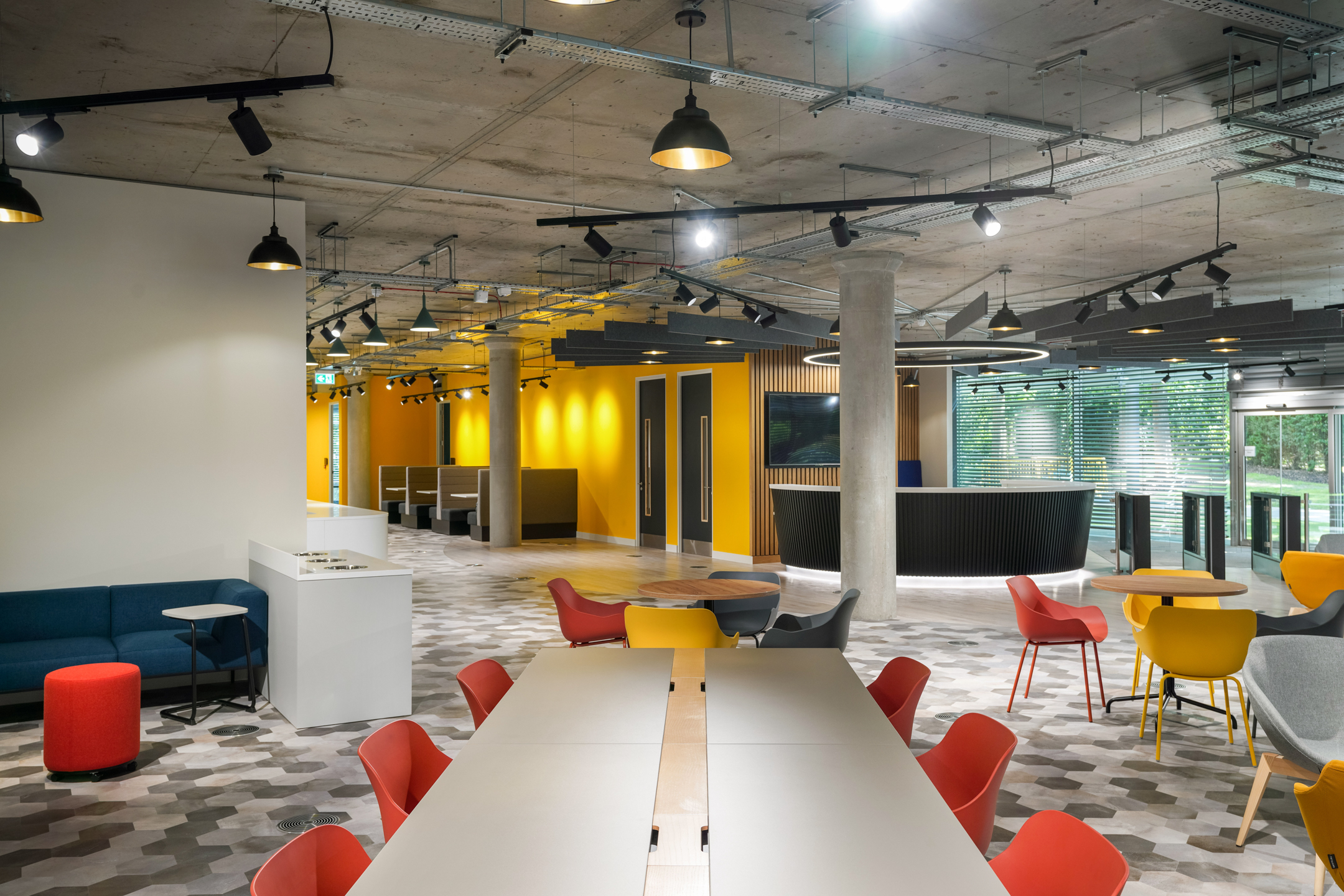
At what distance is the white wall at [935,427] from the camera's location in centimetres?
1853

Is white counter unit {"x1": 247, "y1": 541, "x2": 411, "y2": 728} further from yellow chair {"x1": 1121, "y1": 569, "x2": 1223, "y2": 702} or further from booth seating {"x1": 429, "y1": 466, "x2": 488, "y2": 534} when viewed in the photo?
booth seating {"x1": 429, "y1": 466, "x2": 488, "y2": 534}

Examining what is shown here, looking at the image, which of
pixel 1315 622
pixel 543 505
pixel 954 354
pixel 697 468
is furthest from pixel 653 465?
pixel 1315 622

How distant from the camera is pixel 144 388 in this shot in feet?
23.4

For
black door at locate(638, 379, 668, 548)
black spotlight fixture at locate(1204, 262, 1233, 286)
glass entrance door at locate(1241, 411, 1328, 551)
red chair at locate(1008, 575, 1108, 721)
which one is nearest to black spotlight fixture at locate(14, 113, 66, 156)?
red chair at locate(1008, 575, 1108, 721)

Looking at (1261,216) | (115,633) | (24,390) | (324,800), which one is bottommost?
(324,800)

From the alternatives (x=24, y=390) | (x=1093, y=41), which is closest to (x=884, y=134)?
(x=1093, y=41)

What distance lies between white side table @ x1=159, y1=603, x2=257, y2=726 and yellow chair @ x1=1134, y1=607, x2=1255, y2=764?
5715mm

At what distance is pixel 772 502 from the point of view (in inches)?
567

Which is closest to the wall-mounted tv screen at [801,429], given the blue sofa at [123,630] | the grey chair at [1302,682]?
the blue sofa at [123,630]

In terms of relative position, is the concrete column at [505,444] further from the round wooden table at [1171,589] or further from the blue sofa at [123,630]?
the round wooden table at [1171,589]

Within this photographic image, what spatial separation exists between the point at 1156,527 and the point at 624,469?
10.2m

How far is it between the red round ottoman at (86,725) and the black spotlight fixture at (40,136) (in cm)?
285

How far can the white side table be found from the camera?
6031 millimetres

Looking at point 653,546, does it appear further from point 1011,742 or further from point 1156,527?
point 1011,742
